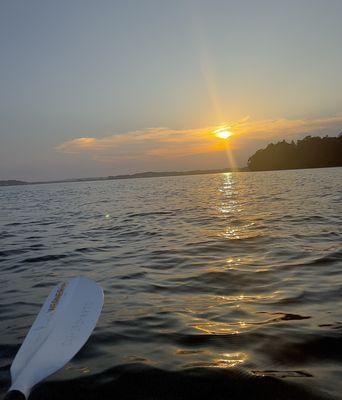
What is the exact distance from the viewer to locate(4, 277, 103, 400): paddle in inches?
131

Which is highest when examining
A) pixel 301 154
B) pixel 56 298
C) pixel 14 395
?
pixel 301 154

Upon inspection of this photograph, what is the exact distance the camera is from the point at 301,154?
16888cm

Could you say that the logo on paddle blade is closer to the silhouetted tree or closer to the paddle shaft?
the paddle shaft

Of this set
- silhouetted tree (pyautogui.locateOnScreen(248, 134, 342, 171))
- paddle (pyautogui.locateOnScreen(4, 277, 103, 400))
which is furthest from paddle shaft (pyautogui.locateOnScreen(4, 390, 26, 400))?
silhouetted tree (pyautogui.locateOnScreen(248, 134, 342, 171))

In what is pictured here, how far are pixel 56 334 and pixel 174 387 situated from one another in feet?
5.02

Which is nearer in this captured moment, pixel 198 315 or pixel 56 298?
pixel 56 298

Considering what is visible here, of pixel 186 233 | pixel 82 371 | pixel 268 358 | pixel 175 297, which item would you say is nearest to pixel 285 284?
pixel 175 297

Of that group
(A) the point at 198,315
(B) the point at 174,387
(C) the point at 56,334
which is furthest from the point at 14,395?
(A) the point at 198,315

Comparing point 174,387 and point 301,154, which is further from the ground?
point 301,154

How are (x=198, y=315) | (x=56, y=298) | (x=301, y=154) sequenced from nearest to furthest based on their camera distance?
(x=56, y=298) < (x=198, y=315) < (x=301, y=154)

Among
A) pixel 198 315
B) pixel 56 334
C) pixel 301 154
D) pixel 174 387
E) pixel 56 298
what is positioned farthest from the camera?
pixel 301 154

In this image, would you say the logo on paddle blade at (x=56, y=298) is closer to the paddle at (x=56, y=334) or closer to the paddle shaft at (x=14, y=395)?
the paddle at (x=56, y=334)

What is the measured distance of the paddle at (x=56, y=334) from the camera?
3318 millimetres

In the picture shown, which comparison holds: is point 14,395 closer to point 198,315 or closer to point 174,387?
point 174,387
